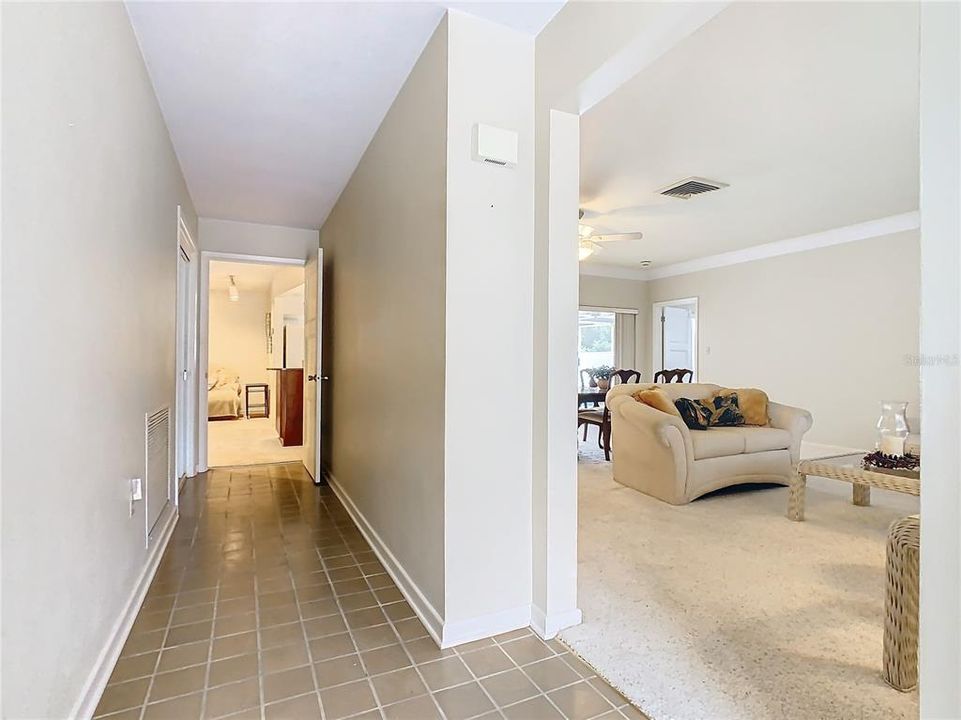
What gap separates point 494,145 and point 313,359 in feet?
9.60

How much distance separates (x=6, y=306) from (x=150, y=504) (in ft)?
6.19

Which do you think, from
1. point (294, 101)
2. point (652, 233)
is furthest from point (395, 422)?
point (652, 233)

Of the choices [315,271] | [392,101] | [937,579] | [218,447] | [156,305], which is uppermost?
[392,101]

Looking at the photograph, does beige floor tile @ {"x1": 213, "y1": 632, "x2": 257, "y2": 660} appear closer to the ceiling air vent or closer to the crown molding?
the ceiling air vent

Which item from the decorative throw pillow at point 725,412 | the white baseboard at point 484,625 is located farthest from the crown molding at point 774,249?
the white baseboard at point 484,625

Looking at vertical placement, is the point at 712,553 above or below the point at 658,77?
below

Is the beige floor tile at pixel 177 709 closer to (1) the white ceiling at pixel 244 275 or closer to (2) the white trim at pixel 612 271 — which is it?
(1) the white ceiling at pixel 244 275

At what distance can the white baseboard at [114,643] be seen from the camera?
1466 millimetres

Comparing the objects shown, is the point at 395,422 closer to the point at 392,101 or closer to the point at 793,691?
the point at 392,101

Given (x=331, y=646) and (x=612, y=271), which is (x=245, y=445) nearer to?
(x=331, y=646)

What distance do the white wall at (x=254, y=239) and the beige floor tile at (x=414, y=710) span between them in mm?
4410

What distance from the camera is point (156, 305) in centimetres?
268

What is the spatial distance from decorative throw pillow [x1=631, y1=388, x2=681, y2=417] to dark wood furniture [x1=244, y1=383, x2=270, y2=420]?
Answer: 7.19 metres

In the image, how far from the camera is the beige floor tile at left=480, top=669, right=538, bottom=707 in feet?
5.11
